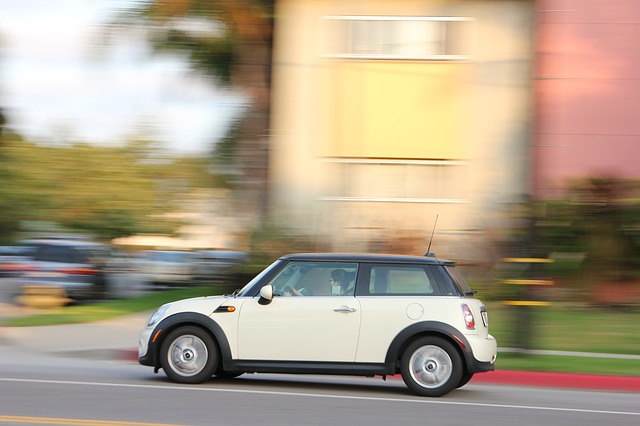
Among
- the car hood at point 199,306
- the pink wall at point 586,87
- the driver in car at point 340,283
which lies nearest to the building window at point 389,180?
the pink wall at point 586,87

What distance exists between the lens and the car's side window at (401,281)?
10047 millimetres

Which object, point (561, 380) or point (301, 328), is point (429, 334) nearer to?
point (301, 328)

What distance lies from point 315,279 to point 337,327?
1.91 feet

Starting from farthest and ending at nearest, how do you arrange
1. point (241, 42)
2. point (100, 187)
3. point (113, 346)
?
point (100, 187) < point (241, 42) < point (113, 346)

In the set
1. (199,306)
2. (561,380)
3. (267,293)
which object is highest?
(267,293)

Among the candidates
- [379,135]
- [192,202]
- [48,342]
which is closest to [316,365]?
[48,342]

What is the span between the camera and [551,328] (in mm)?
17250

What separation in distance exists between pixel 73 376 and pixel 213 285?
1024 centimetres

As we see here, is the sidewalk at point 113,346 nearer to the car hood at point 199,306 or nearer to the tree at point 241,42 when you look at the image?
the car hood at point 199,306

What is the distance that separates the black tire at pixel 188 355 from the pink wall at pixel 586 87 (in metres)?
12.2

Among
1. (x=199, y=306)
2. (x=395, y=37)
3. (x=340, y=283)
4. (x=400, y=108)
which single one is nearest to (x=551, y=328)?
(x=400, y=108)

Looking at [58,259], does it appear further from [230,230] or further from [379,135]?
[379,135]

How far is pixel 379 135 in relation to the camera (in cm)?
2161

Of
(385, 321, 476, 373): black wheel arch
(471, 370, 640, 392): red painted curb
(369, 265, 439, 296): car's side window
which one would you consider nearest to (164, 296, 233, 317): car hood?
(369, 265, 439, 296): car's side window
